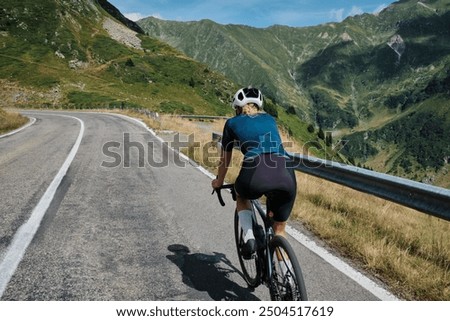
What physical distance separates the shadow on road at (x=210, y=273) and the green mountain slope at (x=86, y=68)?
58117mm

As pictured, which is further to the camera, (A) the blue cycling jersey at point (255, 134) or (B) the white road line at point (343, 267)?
(B) the white road line at point (343, 267)

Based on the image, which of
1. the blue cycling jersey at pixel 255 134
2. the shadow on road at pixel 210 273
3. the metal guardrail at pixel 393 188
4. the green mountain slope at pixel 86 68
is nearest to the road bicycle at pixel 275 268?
the shadow on road at pixel 210 273

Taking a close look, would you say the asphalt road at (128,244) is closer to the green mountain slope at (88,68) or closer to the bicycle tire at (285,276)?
the bicycle tire at (285,276)

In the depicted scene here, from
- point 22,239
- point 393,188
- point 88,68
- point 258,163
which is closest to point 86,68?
point 88,68

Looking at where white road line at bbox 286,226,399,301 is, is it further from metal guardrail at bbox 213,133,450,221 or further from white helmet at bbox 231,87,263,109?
white helmet at bbox 231,87,263,109

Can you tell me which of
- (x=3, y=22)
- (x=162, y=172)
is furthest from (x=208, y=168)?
(x=3, y=22)

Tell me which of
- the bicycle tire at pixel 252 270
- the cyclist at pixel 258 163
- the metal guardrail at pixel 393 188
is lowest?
the bicycle tire at pixel 252 270

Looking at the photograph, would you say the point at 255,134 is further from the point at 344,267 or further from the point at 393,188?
the point at 393,188

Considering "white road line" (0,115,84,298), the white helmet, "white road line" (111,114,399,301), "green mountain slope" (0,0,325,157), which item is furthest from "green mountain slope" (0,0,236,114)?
the white helmet

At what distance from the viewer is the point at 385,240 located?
5.62m

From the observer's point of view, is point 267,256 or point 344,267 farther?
point 344,267

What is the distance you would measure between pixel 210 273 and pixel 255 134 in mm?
1816

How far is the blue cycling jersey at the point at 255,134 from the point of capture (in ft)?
12.2

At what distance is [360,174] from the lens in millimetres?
6727
